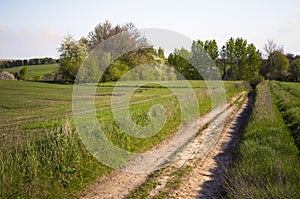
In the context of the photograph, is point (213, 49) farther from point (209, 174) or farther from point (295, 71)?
point (209, 174)

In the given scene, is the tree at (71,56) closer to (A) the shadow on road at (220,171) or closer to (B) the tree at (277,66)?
(A) the shadow on road at (220,171)

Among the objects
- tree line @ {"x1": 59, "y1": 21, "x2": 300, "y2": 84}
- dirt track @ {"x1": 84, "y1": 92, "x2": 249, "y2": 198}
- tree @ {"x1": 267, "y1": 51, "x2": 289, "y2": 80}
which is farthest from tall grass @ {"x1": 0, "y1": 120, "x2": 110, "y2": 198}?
tree @ {"x1": 267, "y1": 51, "x2": 289, "y2": 80}

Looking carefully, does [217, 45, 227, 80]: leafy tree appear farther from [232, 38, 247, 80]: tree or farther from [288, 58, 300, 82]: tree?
[288, 58, 300, 82]: tree

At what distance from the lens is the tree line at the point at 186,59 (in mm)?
50969

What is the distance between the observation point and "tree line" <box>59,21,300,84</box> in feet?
167

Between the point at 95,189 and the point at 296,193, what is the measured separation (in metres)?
4.79

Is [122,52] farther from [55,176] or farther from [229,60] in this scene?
[55,176]

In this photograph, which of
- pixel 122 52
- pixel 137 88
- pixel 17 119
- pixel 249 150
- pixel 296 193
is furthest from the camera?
pixel 122 52

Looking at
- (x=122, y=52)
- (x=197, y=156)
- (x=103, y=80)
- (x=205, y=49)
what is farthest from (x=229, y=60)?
(x=197, y=156)

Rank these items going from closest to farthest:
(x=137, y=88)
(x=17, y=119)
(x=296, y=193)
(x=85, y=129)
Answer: (x=296, y=193)
(x=85, y=129)
(x=17, y=119)
(x=137, y=88)

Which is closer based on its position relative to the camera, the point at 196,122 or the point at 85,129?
the point at 85,129

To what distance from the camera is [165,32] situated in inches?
574

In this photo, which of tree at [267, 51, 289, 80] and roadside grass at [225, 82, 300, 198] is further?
tree at [267, 51, 289, 80]

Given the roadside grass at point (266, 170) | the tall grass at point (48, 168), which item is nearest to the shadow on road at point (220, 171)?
the roadside grass at point (266, 170)
